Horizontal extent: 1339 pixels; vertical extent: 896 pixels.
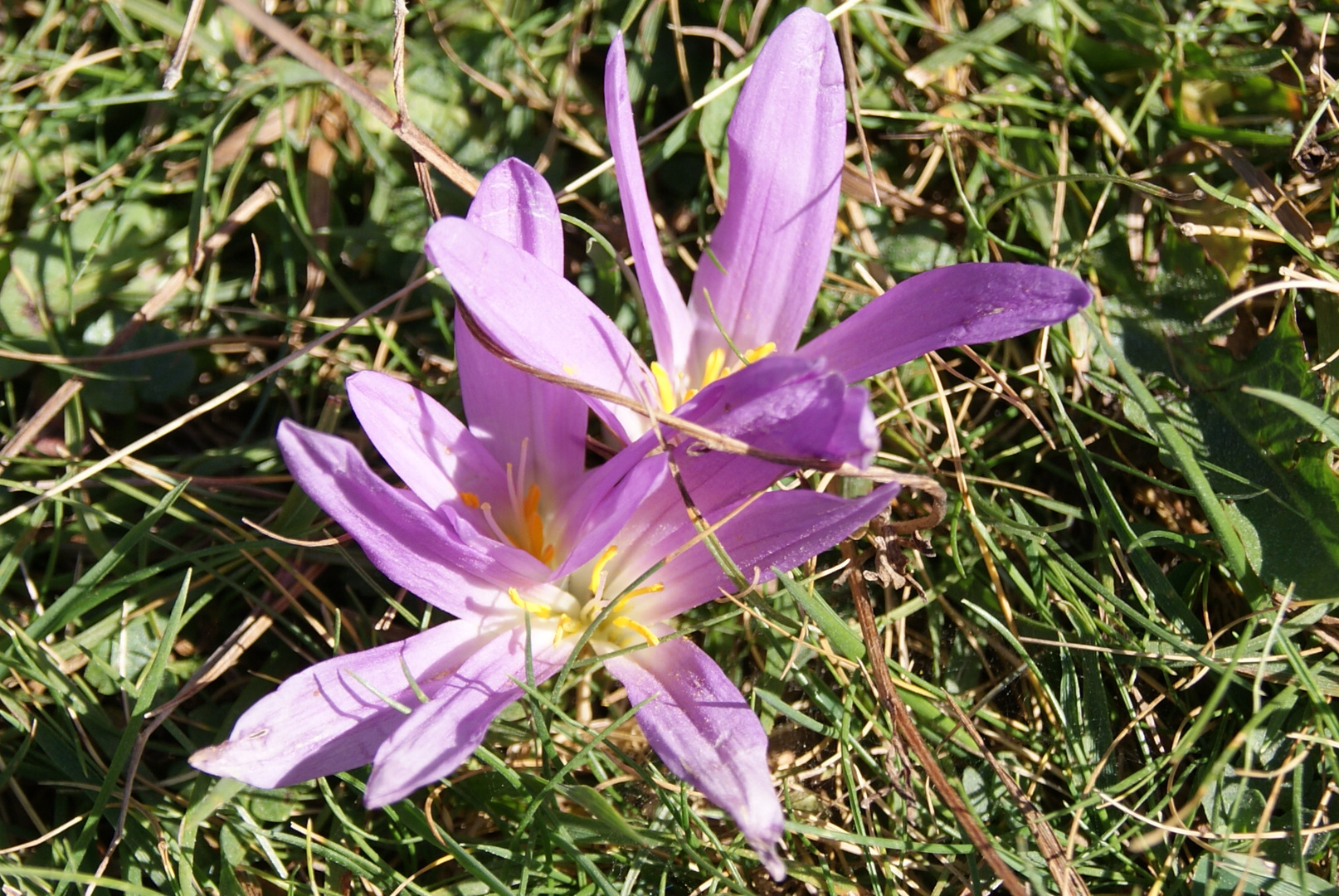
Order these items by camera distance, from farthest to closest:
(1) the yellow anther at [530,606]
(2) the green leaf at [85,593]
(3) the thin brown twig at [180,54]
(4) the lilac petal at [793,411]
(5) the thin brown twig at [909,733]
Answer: (2) the green leaf at [85,593], (3) the thin brown twig at [180,54], (1) the yellow anther at [530,606], (5) the thin brown twig at [909,733], (4) the lilac petal at [793,411]

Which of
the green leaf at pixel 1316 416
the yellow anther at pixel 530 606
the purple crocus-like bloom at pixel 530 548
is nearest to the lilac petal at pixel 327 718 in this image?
the purple crocus-like bloom at pixel 530 548

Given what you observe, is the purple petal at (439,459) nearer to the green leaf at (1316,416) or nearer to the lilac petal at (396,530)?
the lilac petal at (396,530)

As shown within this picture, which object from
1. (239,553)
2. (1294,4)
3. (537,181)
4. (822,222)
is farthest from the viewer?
(1294,4)

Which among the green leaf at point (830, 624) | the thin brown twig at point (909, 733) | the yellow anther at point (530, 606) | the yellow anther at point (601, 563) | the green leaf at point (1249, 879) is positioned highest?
the yellow anther at point (601, 563)

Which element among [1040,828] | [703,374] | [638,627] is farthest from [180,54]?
[1040,828]

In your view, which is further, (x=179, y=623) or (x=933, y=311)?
(x=179, y=623)

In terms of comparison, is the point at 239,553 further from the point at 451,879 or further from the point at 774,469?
the point at 774,469

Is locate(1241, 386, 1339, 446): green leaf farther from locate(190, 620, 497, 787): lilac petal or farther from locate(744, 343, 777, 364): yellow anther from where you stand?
locate(190, 620, 497, 787): lilac petal

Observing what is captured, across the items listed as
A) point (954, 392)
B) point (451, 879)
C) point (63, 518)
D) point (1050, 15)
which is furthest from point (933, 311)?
point (63, 518)
